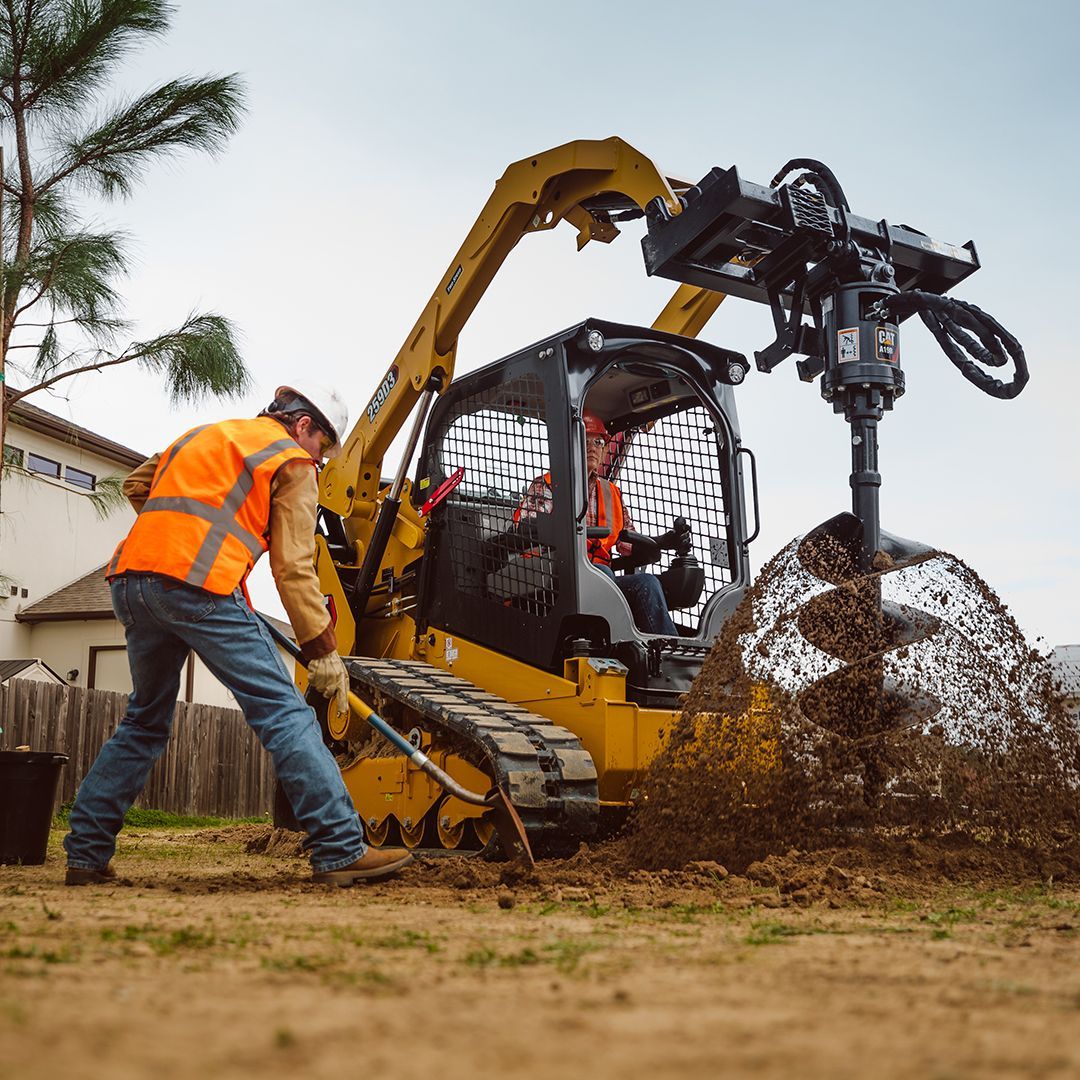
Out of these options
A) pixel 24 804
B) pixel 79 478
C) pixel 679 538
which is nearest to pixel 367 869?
pixel 24 804

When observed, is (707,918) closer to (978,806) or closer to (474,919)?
(474,919)

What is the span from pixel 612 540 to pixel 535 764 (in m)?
1.56

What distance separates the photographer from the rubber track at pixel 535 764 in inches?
208

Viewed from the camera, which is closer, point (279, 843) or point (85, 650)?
point (279, 843)

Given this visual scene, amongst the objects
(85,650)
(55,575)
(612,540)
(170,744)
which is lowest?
(170,744)

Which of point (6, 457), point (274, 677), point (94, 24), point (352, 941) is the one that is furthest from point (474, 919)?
point (6, 457)

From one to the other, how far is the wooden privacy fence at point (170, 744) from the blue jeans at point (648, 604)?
8930mm

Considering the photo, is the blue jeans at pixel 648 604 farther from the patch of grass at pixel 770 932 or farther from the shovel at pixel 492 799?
the patch of grass at pixel 770 932

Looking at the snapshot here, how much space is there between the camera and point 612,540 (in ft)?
21.5

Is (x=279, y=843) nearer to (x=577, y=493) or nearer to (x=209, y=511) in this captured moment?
(x=577, y=493)

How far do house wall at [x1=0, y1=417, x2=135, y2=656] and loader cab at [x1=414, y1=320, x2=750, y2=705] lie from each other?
1466 centimetres

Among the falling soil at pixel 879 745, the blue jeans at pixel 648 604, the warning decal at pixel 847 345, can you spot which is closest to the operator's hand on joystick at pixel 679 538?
the blue jeans at pixel 648 604

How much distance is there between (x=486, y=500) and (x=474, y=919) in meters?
3.28

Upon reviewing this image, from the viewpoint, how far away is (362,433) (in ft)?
25.9
